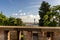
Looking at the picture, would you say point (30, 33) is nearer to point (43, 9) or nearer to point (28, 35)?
point (28, 35)

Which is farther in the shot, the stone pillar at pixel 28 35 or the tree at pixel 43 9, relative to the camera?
the tree at pixel 43 9

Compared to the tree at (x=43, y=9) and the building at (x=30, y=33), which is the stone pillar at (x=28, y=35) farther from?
the tree at (x=43, y=9)

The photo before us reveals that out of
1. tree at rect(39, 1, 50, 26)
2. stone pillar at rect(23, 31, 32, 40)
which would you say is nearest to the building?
stone pillar at rect(23, 31, 32, 40)

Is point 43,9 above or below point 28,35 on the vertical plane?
above

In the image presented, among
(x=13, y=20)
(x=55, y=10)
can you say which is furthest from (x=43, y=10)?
(x=13, y=20)

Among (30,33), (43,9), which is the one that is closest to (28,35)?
(30,33)

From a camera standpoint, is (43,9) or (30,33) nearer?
(30,33)

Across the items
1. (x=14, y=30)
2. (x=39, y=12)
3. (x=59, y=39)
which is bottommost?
(x=59, y=39)

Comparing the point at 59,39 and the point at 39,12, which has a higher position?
the point at 39,12

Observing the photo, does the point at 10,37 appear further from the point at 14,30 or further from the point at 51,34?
the point at 51,34

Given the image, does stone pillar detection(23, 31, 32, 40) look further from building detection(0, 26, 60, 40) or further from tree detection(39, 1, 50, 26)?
tree detection(39, 1, 50, 26)

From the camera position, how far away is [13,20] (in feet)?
89.1

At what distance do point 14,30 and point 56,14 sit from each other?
765 inches

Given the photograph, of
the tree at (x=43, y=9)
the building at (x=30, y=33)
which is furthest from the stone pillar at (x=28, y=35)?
the tree at (x=43, y=9)
